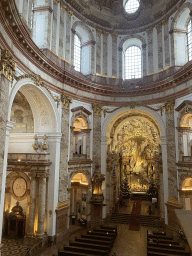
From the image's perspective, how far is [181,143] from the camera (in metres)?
19.0

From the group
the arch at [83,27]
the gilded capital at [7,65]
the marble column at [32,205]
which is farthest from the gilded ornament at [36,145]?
the arch at [83,27]

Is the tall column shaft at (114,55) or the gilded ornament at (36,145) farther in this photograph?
the tall column shaft at (114,55)

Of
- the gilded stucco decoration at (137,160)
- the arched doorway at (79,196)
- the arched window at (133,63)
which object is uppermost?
the arched window at (133,63)

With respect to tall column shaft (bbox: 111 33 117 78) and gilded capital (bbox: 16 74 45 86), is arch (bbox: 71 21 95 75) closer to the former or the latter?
tall column shaft (bbox: 111 33 117 78)

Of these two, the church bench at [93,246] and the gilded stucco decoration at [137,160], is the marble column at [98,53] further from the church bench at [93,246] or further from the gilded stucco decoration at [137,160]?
the church bench at [93,246]

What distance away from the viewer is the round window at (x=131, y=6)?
955 inches

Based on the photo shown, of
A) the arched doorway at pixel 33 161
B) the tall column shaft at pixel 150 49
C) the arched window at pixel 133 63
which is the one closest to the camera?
the arched doorway at pixel 33 161

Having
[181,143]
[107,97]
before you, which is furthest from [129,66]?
[181,143]

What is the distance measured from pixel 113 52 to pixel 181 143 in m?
12.2

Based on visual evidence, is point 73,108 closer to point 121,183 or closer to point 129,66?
point 129,66

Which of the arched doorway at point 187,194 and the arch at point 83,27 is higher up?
the arch at point 83,27

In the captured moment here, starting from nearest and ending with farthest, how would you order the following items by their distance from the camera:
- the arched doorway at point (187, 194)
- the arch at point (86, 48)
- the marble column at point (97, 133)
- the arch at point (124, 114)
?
1. the arched doorway at point (187, 194)
2. the arch at point (124, 114)
3. the marble column at point (97, 133)
4. the arch at point (86, 48)

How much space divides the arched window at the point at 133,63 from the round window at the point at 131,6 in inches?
160

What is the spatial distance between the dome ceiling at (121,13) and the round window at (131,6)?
17.8 inches
